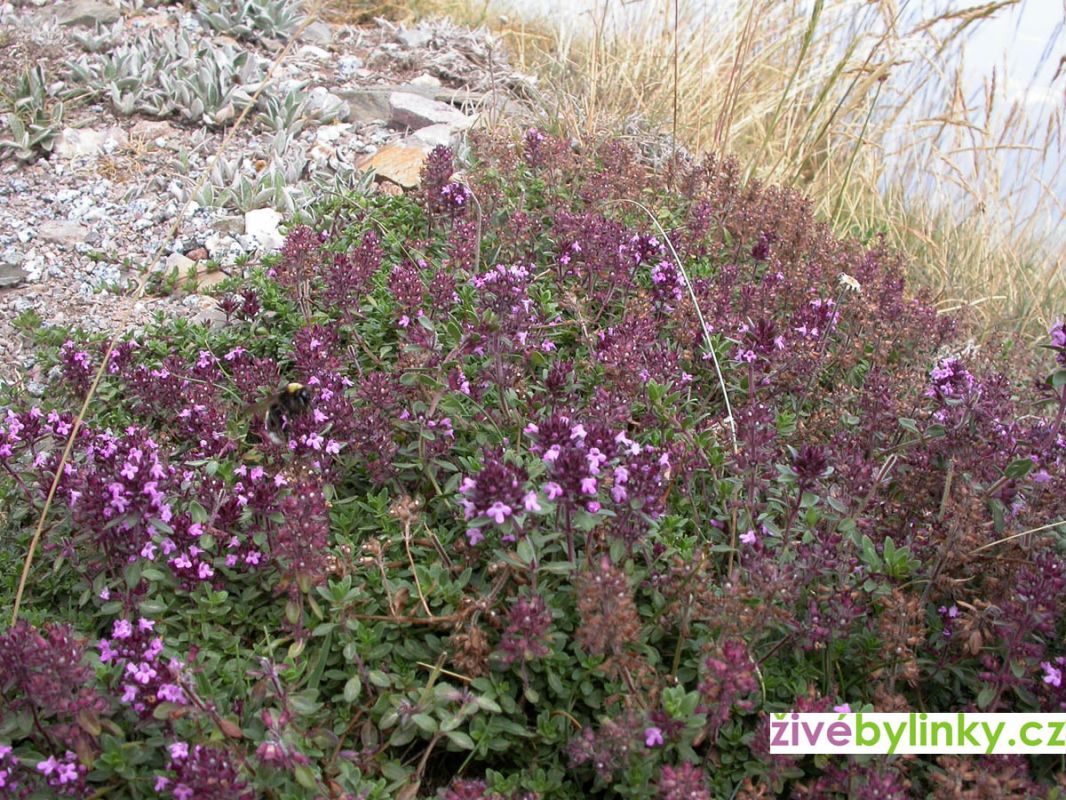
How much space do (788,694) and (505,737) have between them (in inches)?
27.8

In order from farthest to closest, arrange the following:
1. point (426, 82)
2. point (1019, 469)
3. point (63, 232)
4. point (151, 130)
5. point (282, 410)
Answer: point (426, 82)
point (151, 130)
point (63, 232)
point (282, 410)
point (1019, 469)

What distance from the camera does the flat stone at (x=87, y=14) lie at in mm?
6254

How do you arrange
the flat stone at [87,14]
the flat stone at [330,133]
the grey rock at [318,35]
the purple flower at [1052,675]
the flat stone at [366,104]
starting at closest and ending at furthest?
the purple flower at [1052,675] < the flat stone at [330,133] < the flat stone at [366,104] < the flat stone at [87,14] < the grey rock at [318,35]

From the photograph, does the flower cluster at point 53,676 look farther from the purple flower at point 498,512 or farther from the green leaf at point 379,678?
the purple flower at point 498,512

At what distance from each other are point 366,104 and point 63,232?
6.96ft

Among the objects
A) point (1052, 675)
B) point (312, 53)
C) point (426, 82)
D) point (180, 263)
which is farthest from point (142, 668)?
point (312, 53)

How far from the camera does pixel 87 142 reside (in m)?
5.23

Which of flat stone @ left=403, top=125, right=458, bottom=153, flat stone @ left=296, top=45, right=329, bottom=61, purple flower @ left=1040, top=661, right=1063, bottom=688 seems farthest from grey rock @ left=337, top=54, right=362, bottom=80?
purple flower @ left=1040, top=661, right=1063, bottom=688

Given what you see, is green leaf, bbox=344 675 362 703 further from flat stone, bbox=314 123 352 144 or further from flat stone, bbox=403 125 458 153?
flat stone, bbox=314 123 352 144

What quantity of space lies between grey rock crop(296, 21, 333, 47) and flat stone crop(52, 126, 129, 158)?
1989mm

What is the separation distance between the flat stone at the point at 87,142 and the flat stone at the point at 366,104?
1.36 meters

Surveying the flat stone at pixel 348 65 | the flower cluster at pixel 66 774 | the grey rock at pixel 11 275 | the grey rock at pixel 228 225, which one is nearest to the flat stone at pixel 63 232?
the grey rock at pixel 11 275

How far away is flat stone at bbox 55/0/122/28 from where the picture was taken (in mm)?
6254

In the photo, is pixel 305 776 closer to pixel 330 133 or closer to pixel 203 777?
pixel 203 777
